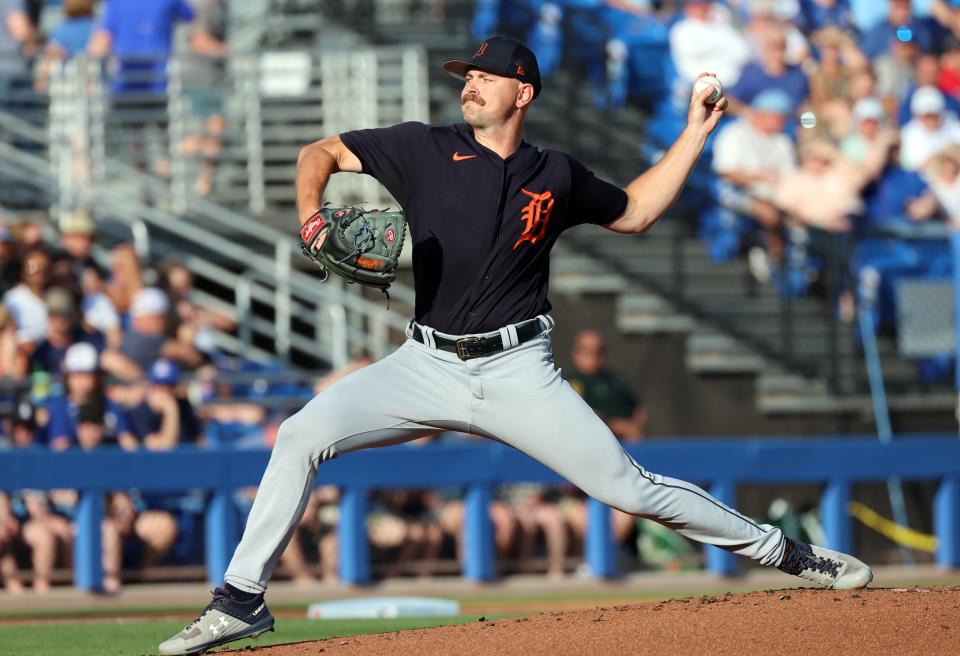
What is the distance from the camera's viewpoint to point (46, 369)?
37.9ft

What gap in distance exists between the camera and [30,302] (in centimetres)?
1193

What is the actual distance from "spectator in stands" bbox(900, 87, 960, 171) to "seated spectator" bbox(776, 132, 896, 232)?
386mm

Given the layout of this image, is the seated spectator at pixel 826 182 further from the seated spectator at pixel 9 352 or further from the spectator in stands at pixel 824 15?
the seated spectator at pixel 9 352

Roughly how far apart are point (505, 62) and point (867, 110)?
9.75 meters

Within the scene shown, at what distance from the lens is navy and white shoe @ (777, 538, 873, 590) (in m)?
6.15

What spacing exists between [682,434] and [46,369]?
5.48 meters

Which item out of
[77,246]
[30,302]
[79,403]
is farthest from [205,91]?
[79,403]

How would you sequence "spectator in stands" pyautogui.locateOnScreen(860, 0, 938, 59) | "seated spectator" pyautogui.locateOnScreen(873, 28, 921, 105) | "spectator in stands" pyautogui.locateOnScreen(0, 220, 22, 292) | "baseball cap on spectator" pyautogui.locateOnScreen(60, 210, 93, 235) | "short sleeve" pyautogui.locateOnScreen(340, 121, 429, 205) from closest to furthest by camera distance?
"short sleeve" pyautogui.locateOnScreen(340, 121, 429, 205) < "spectator in stands" pyautogui.locateOnScreen(0, 220, 22, 292) < "baseball cap on spectator" pyautogui.locateOnScreen(60, 210, 93, 235) < "seated spectator" pyautogui.locateOnScreen(873, 28, 921, 105) < "spectator in stands" pyautogui.locateOnScreen(860, 0, 938, 59)

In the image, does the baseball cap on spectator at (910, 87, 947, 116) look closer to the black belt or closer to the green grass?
the green grass

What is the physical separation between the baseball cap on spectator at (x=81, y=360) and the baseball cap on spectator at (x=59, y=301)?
60 centimetres

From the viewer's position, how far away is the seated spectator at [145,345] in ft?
38.6

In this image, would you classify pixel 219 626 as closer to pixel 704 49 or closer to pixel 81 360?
pixel 81 360

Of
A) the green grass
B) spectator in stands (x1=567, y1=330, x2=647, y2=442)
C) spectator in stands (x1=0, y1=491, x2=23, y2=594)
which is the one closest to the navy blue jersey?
the green grass

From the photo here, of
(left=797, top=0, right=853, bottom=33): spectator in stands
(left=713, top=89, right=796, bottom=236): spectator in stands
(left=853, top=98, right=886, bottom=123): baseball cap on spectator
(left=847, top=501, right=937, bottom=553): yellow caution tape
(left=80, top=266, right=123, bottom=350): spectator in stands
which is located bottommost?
(left=847, top=501, right=937, bottom=553): yellow caution tape
